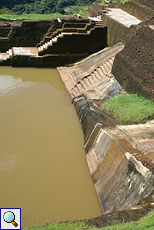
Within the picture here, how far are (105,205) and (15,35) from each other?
337 inches

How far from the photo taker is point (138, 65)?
276 inches

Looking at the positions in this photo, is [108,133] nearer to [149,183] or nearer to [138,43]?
[149,183]

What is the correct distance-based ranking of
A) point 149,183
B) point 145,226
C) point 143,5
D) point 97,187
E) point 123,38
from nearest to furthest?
1. point 145,226
2. point 149,183
3. point 97,187
4. point 123,38
5. point 143,5

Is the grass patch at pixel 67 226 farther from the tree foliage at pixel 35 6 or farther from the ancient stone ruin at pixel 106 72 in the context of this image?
the tree foliage at pixel 35 6

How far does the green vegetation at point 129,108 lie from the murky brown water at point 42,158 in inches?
39.2

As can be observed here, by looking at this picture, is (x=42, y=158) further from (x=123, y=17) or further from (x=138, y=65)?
(x=123, y=17)

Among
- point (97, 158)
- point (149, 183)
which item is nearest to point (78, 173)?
point (97, 158)

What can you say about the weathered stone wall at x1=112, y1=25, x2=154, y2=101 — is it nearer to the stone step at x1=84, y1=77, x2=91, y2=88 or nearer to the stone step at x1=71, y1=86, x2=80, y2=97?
the stone step at x1=84, y1=77, x2=91, y2=88

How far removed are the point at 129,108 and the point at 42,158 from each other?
90.7 inches

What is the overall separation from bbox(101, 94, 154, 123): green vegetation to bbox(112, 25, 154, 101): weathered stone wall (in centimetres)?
23

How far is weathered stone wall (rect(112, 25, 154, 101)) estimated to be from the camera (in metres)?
6.51

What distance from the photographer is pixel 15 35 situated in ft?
36.0

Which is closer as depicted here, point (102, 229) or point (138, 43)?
point (102, 229)

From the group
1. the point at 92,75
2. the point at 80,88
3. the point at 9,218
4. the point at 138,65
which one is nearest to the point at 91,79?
the point at 92,75
